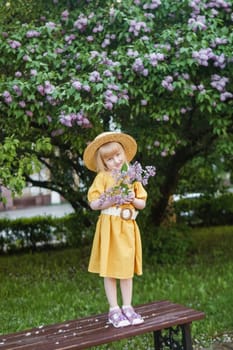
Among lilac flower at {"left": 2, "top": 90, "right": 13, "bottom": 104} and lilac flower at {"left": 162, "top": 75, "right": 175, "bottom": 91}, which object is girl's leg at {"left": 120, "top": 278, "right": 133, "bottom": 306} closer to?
lilac flower at {"left": 162, "top": 75, "right": 175, "bottom": 91}

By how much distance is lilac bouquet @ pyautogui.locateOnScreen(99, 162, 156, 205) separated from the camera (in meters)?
3.44

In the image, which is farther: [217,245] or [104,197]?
[217,245]

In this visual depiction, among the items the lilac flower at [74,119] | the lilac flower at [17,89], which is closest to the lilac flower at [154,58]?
the lilac flower at [74,119]

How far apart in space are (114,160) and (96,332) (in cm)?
109

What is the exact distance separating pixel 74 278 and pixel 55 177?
259 cm

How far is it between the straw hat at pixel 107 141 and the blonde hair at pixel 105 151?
0.02 meters

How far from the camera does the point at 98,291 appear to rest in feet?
21.5

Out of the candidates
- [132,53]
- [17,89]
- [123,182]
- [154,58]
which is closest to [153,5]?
[132,53]

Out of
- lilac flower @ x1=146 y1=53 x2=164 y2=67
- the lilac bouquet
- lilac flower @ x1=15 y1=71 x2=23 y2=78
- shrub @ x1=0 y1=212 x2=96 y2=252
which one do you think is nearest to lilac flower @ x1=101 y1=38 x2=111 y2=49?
lilac flower @ x1=146 y1=53 x2=164 y2=67

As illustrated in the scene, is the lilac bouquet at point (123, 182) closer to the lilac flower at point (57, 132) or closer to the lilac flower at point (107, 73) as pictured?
the lilac flower at point (107, 73)

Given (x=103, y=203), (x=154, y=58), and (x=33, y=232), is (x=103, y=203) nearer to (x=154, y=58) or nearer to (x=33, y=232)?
(x=154, y=58)

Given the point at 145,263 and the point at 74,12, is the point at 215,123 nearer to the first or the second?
the point at 74,12

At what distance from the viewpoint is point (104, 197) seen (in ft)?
11.3

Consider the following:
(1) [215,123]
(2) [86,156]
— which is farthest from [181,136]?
(2) [86,156]
